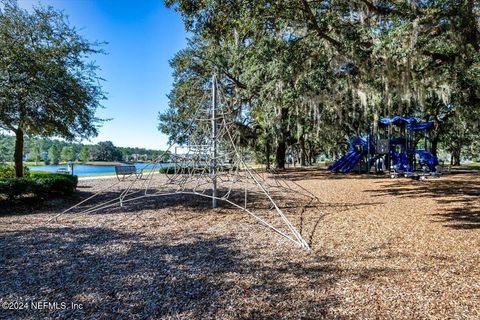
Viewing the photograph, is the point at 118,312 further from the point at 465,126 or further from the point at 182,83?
the point at 465,126

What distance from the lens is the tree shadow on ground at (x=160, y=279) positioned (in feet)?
7.98

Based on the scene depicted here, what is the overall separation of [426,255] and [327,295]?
1.76m

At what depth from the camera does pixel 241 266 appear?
3365 mm

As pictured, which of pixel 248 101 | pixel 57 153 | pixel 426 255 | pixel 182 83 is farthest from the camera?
pixel 57 153

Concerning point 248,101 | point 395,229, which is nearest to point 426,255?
point 395,229

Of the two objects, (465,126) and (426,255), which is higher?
(465,126)

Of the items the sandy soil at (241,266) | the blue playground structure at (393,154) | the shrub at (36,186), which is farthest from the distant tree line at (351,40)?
the shrub at (36,186)

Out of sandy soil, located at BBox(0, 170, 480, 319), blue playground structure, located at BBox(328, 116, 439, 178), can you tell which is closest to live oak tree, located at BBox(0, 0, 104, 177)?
sandy soil, located at BBox(0, 170, 480, 319)

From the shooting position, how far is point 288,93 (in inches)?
383

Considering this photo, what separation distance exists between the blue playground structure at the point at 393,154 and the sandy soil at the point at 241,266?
7.20 metres

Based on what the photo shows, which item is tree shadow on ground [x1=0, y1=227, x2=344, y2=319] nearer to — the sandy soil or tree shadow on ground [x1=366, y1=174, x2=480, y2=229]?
the sandy soil

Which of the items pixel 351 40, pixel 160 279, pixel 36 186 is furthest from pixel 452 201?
pixel 36 186

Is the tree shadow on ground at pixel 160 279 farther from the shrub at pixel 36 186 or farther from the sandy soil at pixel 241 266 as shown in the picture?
the shrub at pixel 36 186

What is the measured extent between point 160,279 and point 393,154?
1318cm
